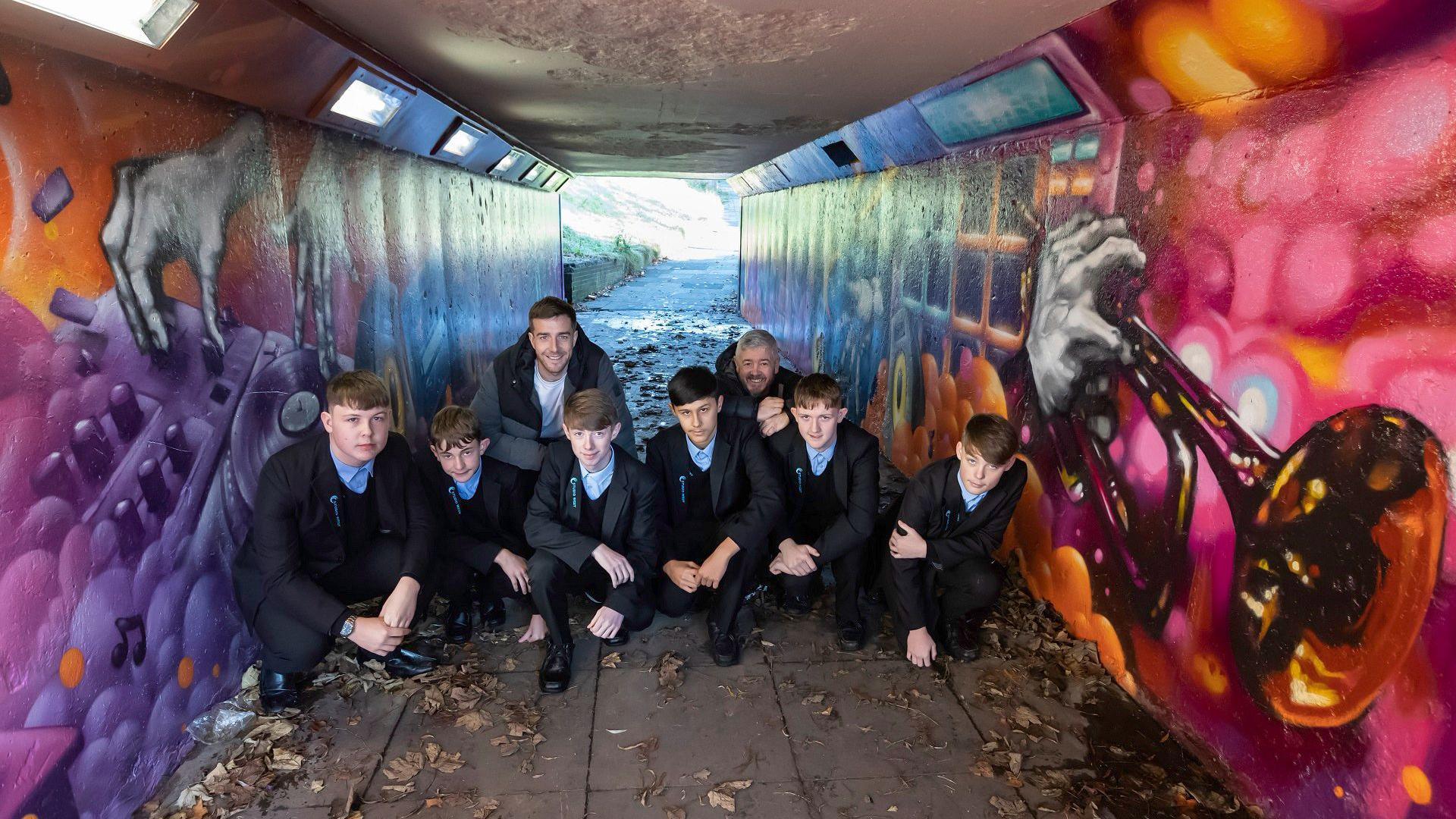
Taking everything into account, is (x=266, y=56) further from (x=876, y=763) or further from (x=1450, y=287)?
(x=1450, y=287)

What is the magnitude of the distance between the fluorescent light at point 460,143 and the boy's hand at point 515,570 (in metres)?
4.70

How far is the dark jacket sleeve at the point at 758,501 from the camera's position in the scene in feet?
15.7

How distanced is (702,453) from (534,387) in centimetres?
155

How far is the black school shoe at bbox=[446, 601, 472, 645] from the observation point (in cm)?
490

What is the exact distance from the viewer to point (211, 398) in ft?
12.9

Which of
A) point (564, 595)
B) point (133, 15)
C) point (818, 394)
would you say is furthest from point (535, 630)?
point (133, 15)

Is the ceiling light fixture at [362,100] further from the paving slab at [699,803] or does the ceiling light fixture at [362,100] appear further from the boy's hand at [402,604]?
the paving slab at [699,803]

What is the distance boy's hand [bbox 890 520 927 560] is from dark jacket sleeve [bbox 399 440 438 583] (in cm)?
270

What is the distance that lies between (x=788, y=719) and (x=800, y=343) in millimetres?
9414

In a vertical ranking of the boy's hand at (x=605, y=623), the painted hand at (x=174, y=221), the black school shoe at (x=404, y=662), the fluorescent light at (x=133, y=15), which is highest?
the fluorescent light at (x=133, y=15)

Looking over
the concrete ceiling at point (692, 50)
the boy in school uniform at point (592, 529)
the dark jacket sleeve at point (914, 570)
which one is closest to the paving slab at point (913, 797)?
the dark jacket sleeve at point (914, 570)

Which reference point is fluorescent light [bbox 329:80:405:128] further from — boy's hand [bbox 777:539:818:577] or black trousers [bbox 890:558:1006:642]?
black trousers [bbox 890:558:1006:642]

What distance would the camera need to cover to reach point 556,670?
14.5 ft

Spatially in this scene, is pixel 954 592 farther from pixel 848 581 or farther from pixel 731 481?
pixel 731 481
